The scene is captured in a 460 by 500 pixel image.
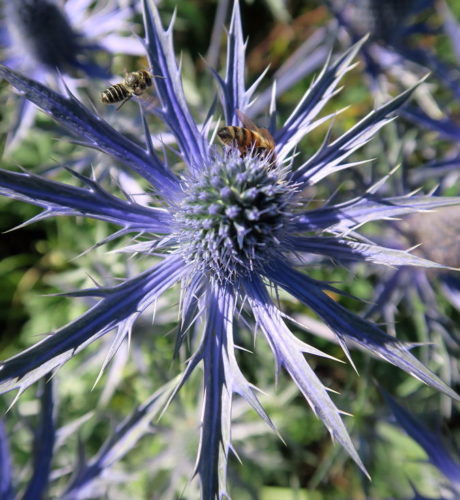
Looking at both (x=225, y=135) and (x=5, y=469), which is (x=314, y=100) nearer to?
(x=225, y=135)

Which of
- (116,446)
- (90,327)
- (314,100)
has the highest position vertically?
(314,100)

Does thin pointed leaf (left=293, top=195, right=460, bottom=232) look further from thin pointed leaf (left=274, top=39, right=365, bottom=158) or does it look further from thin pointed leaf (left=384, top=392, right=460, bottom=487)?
thin pointed leaf (left=384, top=392, right=460, bottom=487)

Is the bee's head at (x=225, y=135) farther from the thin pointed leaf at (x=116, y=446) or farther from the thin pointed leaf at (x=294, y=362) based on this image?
the thin pointed leaf at (x=116, y=446)

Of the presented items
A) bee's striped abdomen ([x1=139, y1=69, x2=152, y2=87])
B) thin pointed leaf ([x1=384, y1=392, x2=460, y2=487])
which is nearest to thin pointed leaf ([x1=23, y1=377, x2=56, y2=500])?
bee's striped abdomen ([x1=139, y1=69, x2=152, y2=87])

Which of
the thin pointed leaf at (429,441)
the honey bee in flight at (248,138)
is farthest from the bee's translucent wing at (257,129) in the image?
the thin pointed leaf at (429,441)

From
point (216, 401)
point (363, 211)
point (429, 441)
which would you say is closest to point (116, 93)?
point (363, 211)

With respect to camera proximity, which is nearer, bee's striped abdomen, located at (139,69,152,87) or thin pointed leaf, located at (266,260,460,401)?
thin pointed leaf, located at (266,260,460,401)

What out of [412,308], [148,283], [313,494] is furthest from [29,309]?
[412,308]
